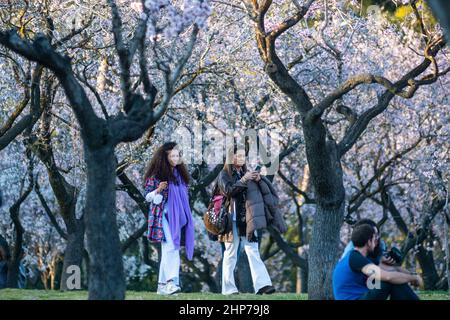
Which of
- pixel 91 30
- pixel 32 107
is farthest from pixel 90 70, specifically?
pixel 32 107

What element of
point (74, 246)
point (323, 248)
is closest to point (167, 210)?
point (323, 248)

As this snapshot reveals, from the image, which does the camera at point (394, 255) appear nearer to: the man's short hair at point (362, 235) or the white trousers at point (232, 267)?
the man's short hair at point (362, 235)

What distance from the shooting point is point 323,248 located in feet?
42.7

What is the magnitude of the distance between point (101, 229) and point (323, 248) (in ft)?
13.6

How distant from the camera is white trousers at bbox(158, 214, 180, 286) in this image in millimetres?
13180

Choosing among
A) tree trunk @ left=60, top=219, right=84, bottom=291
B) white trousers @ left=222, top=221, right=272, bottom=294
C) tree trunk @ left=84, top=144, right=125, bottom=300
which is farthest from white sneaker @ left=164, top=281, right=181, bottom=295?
tree trunk @ left=60, top=219, right=84, bottom=291

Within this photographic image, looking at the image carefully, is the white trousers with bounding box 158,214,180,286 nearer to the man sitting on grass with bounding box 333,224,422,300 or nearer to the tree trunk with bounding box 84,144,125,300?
the tree trunk with bounding box 84,144,125,300

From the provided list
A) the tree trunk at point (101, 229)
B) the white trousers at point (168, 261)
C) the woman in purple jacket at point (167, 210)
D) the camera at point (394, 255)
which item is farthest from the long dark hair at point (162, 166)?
the camera at point (394, 255)

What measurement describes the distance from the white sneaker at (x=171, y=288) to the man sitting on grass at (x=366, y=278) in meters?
3.83

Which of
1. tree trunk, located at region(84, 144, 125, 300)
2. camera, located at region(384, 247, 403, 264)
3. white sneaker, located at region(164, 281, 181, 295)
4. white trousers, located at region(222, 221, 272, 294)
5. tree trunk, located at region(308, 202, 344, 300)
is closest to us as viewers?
A: tree trunk, located at region(84, 144, 125, 300)

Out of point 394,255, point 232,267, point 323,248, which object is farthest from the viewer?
point 232,267

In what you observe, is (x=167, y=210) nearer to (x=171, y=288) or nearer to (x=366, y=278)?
(x=171, y=288)

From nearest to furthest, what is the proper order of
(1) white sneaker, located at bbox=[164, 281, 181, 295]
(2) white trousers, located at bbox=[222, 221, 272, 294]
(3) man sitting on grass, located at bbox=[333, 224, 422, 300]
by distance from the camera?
(3) man sitting on grass, located at bbox=[333, 224, 422, 300], (1) white sneaker, located at bbox=[164, 281, 181, 295], (2) white trousers, located at bbox=[222, 221, 272, 294]

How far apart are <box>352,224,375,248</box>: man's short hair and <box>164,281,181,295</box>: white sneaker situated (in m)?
3.95
